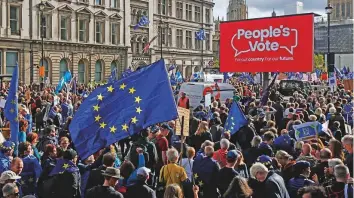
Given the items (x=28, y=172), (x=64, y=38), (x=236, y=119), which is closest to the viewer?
(x=28, y=172)

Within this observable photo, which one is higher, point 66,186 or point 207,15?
point 207,15

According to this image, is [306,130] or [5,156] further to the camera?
[306,130]

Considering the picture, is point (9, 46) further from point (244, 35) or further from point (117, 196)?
point (117, 196)

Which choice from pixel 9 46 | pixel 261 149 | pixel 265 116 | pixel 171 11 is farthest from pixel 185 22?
pixel 261 149

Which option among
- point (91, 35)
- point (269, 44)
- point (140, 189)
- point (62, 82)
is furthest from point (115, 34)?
point (140, 189)

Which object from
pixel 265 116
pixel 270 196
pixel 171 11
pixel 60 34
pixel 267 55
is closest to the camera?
pixel 270 196

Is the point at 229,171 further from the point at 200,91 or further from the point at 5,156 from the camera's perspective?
the point at 200,91

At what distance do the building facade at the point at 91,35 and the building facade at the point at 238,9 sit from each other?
86549mm

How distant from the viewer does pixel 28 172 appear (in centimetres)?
729

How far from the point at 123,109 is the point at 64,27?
39.4 metres

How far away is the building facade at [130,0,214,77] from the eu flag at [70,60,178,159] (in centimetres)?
4379

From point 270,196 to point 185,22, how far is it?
189 ft

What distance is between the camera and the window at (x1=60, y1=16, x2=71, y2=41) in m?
44.8

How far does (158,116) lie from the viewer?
736 cm
